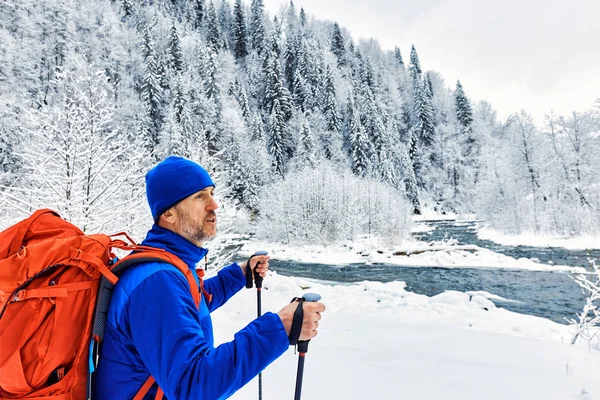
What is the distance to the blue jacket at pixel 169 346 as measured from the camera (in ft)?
3.36

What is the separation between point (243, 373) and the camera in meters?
1.07

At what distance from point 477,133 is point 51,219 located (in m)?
71.1

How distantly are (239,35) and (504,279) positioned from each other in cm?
7193

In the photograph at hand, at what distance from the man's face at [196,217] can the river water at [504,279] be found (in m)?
9.88

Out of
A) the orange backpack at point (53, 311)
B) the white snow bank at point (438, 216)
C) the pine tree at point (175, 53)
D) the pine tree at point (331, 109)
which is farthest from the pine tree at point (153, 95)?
the orange backpack at point (53, 311)

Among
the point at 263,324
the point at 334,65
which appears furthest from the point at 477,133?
the point at 263,324

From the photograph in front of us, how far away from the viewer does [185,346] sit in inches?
40.5

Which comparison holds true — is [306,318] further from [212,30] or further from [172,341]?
[212,30]

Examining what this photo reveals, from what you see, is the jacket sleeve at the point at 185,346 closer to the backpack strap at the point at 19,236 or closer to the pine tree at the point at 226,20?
the backpack strap at the point at 19,236

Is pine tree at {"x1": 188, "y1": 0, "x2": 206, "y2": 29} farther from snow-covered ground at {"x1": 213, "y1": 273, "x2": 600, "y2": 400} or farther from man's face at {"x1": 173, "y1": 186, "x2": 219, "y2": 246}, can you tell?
man's face at {"x1": 173, "y1": 186, "x2": 219, "y2": 246}

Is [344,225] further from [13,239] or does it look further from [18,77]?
[18,77]

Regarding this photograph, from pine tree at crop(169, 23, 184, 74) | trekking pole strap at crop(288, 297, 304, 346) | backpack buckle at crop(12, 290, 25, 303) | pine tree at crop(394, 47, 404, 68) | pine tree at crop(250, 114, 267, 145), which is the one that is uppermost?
pine tree at crop(394, 47, 404, 68)

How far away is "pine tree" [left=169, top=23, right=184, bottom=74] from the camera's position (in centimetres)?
4938

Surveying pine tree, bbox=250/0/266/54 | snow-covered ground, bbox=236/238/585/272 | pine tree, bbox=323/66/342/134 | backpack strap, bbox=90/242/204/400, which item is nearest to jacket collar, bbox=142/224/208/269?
backpack strap, bbox=90/242/204/400
